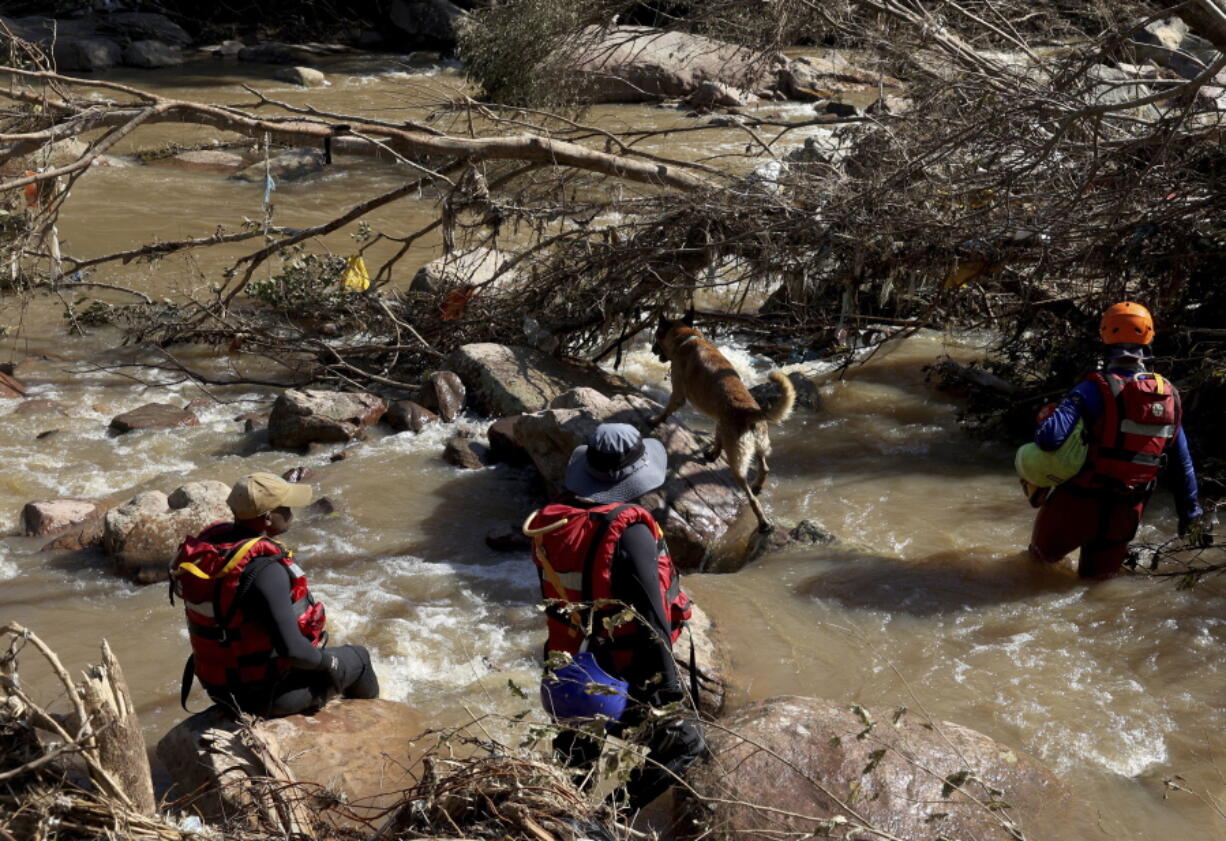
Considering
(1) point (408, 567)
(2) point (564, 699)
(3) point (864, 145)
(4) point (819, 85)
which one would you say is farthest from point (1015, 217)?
(4) point (819, 85)

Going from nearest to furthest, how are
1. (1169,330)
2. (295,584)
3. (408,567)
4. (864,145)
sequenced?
(295,584)
(408,567)
(1169,330)
(864,145)

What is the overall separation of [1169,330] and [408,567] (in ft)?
18.2

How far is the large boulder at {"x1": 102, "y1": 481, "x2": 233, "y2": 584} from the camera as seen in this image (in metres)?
6.65

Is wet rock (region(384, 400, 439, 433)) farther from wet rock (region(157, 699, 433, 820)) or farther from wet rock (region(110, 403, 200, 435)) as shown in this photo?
wet rock (region(157, 699, 433, 820))

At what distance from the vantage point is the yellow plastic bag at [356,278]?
9.87 metres

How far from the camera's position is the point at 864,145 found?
9.35 m

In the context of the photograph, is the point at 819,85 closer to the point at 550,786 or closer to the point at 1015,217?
the point at 1015,217

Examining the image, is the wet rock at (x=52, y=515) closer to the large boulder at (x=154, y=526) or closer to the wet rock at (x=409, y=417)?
the large boulder at (x=154, y=526)

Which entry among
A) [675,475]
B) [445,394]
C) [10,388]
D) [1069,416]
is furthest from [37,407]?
[1069,416]

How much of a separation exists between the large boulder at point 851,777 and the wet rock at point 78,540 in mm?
4807

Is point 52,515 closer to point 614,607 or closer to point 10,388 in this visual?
point 10,388

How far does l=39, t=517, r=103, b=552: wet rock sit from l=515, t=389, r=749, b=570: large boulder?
9.39 ft

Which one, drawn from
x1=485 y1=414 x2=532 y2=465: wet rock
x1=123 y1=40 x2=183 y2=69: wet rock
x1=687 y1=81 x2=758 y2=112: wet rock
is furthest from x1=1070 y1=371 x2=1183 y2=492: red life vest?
x1=123 y1=40 x2=183 y2=69: wet rock

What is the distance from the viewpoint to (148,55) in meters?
24.7
